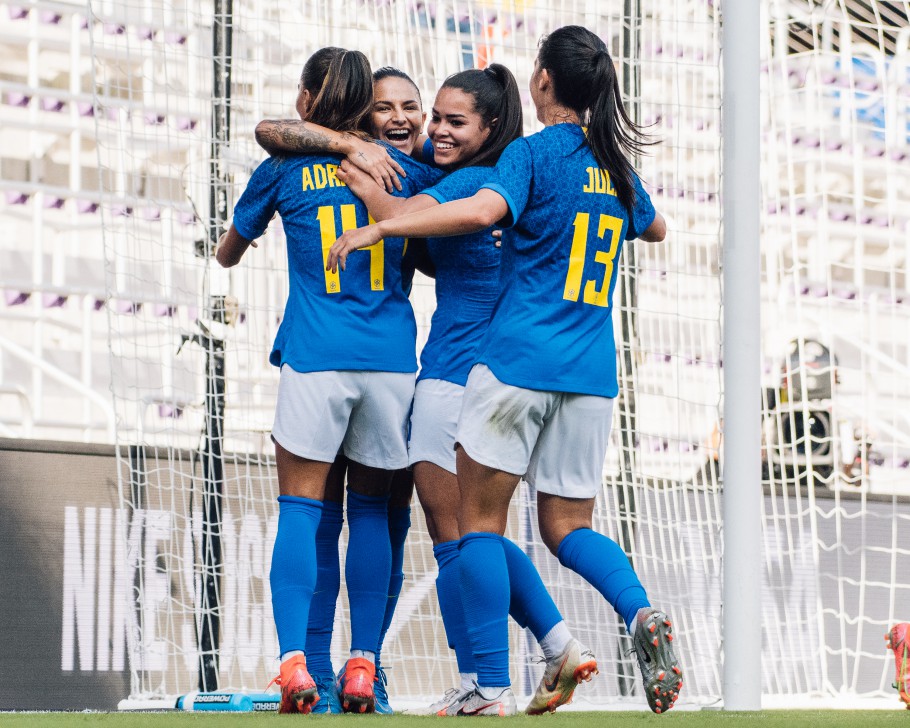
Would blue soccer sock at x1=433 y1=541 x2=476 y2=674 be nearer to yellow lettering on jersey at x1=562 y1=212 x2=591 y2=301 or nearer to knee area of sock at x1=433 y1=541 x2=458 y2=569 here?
knee area of sock at x1=433 y1=541 x2=458 y2=569

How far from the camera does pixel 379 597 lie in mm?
2730

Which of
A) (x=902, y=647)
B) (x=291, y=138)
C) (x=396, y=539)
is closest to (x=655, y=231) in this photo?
(x=291, y=138)

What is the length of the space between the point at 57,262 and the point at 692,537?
11.8 feet

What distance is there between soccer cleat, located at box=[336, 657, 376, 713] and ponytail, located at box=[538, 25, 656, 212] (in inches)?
45.3

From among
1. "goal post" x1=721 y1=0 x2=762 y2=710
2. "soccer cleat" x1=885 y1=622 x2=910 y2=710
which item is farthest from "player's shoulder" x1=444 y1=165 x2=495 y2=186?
"soccer cleat" x1=885 y1=622 x2=910 y2=710

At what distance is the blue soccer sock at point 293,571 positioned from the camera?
249 cm

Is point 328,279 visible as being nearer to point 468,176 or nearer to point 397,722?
point 468,176

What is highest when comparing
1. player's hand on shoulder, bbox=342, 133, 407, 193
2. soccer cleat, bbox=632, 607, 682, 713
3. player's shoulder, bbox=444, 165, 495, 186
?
player's hand on shoulder, bbox=342, 133, 407, 193

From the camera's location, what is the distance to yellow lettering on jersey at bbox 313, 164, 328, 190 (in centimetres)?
266

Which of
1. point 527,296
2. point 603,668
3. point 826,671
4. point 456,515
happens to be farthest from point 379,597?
point 826,671

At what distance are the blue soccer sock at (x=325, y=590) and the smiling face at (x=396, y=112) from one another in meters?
0.90

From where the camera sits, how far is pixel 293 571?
253 cm

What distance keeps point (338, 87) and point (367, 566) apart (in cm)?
108

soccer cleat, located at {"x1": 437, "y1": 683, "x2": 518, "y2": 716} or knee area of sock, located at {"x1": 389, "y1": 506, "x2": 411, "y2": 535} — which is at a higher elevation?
knee area of sock, located at {"x1": 389, "y1": 506, "x2": 411, "y2": 535}
